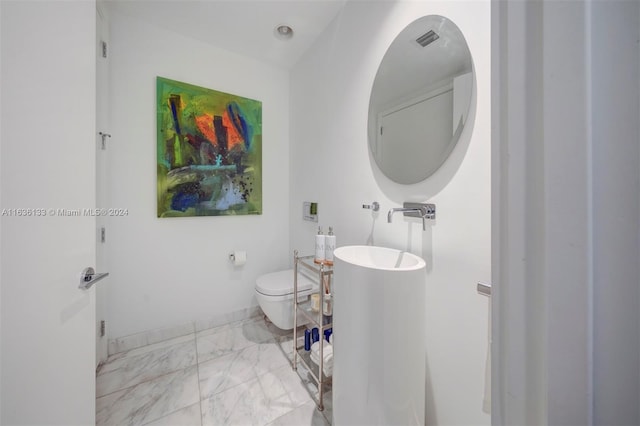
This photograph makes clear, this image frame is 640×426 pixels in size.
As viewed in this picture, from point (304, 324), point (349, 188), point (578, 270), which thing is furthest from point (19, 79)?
point (304, 324)

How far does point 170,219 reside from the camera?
173 centimetres

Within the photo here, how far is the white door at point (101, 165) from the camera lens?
138cm

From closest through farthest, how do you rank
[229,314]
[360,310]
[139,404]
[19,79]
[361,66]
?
[19,79] < [360,310] < [139,404] < [361,66] < [229,314]

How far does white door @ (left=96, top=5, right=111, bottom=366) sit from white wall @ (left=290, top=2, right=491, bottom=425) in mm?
1397

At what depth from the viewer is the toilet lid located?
62.2 inches

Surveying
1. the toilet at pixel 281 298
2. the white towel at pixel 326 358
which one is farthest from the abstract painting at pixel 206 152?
the white towel at pixel 326 358

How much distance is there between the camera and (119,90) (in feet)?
5.05

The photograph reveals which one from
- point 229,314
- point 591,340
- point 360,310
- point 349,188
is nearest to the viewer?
point 591,340

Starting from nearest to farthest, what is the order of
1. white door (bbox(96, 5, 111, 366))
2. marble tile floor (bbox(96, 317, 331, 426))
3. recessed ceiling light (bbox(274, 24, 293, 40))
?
marble tile floor (bbox(96, 317, 331, 426)) → white door (bbox(96, 5, 111, 366)) → recessed ceiling light (bbox(274, 24, 293, 40))

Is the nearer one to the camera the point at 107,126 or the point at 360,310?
the point at 360,310

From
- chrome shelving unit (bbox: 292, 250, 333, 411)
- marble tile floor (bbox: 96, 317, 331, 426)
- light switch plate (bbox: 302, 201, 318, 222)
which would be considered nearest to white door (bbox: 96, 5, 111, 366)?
marble tile floor (bbox: 96, 317, 331, 426)

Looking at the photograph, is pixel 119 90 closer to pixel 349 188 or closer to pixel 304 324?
pixel 349 188

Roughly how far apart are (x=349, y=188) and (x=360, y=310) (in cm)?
80

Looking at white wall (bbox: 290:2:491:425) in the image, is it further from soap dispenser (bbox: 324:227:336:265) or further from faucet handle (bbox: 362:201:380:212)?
soap dispenser (bbox: 324:227:336:265)
